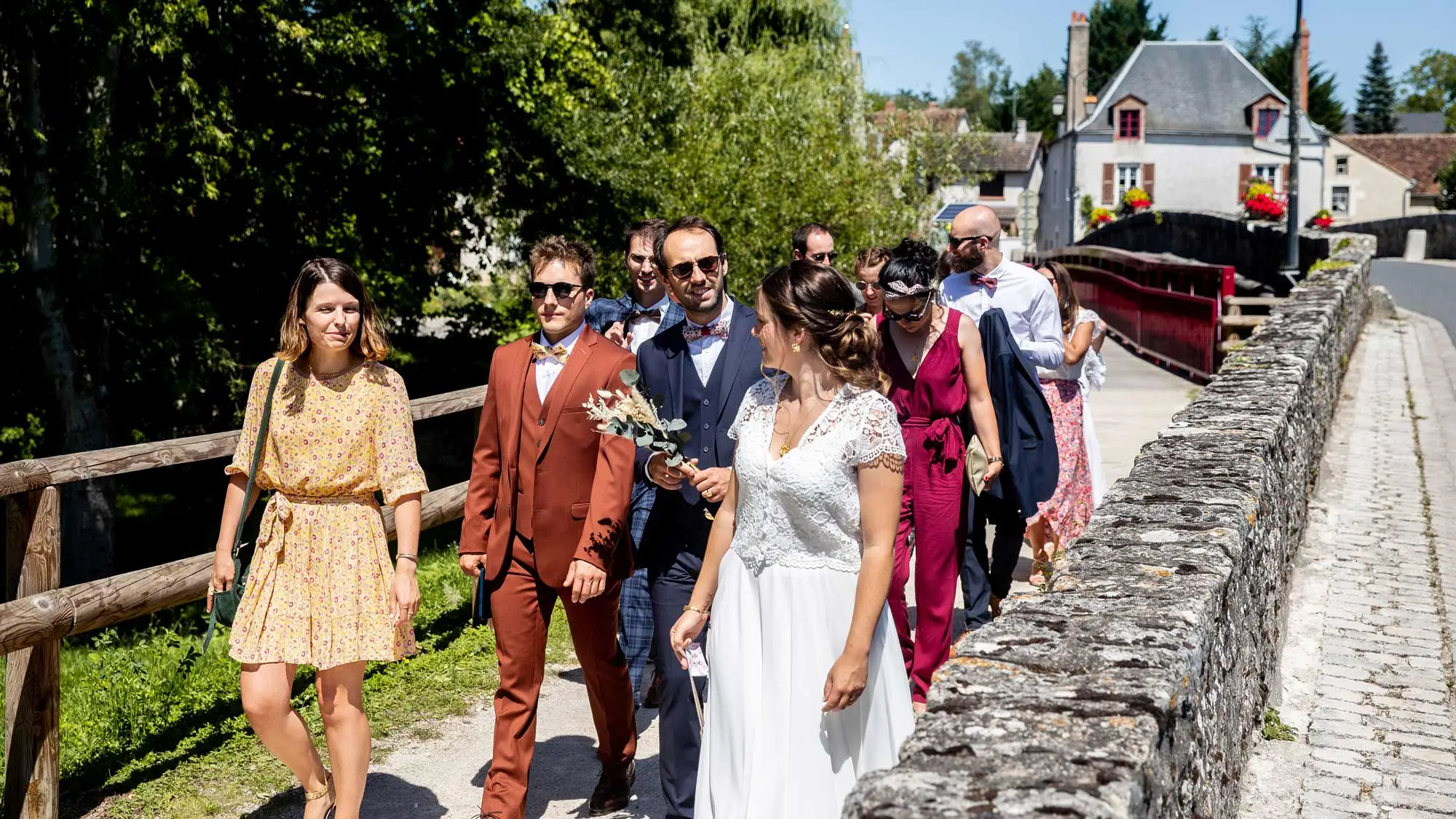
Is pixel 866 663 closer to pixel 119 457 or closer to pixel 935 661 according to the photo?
pixel 935 661

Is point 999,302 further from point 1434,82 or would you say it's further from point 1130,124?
point 1434,82

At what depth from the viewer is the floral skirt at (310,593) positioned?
14.8 feet

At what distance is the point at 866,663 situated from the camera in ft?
11.9

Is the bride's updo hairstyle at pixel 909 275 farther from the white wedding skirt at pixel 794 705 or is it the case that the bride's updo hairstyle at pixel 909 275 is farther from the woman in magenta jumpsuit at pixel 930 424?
the white wedding skirt at pixel 794 705

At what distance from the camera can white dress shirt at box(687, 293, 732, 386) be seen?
198 inches

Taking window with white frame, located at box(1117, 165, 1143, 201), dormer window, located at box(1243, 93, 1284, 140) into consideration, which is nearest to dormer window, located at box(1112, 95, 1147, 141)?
window with white frame, located at box(1117, 165, 1143, 201)

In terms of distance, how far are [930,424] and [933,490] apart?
289mm

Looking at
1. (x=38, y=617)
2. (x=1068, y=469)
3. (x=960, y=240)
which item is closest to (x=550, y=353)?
(x=38, y=617)

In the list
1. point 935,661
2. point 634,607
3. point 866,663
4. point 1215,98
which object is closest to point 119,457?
point 634,607

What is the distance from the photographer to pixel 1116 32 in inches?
4525

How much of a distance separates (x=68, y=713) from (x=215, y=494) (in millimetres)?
15176

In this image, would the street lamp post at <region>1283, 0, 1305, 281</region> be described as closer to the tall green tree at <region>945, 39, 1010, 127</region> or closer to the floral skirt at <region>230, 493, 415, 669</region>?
the floral skirt at <region>230, 493, 415, 669</region>

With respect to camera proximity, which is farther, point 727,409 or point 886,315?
point 886,315

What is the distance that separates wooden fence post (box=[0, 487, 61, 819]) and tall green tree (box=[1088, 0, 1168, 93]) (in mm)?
116303
